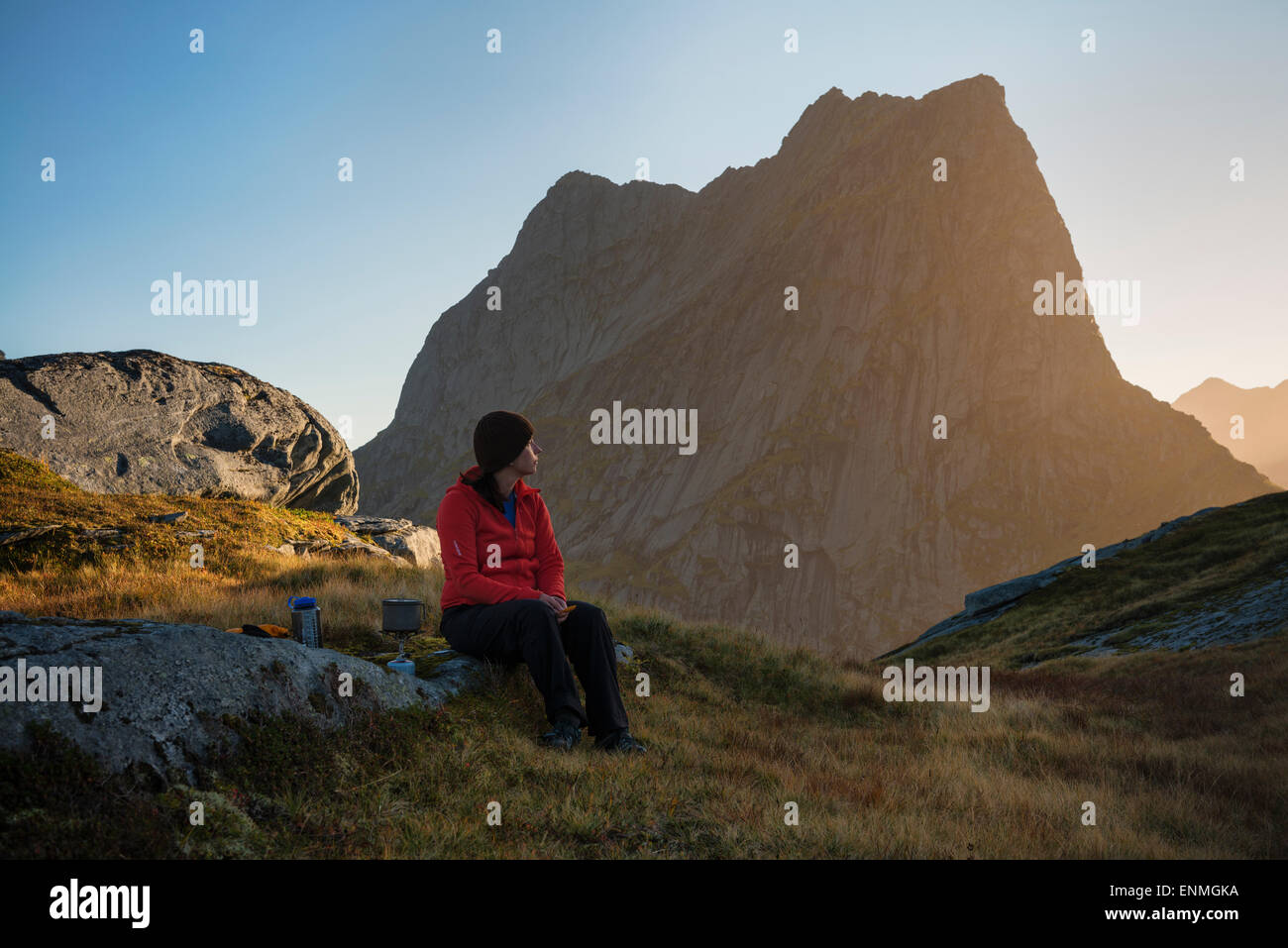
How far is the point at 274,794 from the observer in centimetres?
390

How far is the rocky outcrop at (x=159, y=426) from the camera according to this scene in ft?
46.8

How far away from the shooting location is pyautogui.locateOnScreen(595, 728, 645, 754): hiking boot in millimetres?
5618

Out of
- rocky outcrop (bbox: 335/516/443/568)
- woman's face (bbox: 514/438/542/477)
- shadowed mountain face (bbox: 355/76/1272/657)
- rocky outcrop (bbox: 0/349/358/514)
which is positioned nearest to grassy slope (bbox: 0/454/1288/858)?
woman's face (bbox: 514/438/542/477)

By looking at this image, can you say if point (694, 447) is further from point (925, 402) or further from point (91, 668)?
point (91, 668)

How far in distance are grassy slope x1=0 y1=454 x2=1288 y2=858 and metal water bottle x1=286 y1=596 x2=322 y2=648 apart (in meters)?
1.05

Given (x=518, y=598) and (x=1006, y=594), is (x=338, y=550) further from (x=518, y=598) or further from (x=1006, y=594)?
(x=1006, y=594)

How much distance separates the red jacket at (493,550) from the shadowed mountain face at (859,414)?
221 feet

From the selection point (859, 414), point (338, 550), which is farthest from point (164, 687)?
point (859, 414)

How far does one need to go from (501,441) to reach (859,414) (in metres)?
90.0

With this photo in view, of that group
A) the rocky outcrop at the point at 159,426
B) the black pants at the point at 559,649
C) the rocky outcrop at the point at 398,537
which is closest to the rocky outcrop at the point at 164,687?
the black pants at the point at 559,649

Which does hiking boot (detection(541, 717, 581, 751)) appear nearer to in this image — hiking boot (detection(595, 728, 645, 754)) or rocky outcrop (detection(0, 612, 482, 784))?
hiking boot (detection(595, 728, 645, 754))

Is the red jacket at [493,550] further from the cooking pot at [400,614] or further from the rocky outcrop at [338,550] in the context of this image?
the rocky outcrop at [338,550]

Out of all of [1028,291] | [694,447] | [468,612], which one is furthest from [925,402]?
[468,612]

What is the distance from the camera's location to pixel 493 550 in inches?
248
